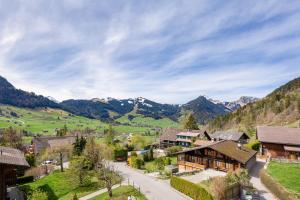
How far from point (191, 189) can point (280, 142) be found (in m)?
36.6

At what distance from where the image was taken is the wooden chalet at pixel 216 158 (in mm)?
55594

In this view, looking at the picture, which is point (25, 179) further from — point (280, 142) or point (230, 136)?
point (230, 136)

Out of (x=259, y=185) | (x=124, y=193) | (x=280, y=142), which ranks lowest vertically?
(x=124, y=193)

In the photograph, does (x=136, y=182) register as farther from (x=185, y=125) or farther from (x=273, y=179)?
(x=185, y=125)

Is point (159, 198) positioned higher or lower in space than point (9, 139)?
lower

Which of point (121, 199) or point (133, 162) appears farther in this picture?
point (133, 162)

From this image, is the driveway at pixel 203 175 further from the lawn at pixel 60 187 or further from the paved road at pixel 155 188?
the lawn at pixel 60 187

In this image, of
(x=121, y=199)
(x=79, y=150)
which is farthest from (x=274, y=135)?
(x=79, y=150)

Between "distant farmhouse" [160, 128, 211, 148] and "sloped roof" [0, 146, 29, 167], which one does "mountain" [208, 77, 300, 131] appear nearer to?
"distant farmhouse" [160, 128, 211, 148]

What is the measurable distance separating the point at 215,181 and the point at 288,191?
388 inches

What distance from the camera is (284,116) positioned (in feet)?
495

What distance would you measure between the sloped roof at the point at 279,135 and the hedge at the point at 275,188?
74.3 ft

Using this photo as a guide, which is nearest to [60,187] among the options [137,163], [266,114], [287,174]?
[137,163]

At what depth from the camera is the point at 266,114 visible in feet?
556
